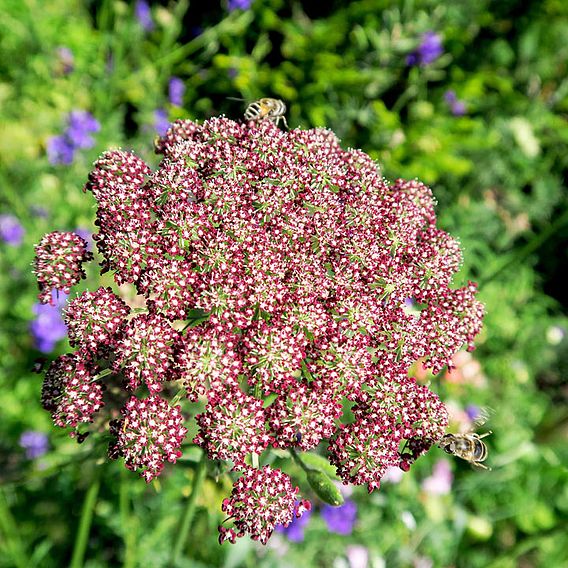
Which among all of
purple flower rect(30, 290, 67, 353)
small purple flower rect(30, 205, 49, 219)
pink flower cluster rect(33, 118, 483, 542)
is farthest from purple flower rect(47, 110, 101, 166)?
pink flower cluster rect(33, 118, 483, 542)

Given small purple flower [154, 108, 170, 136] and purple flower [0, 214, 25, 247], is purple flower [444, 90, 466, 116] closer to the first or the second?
small purple flower [154, 108, 170, 136]

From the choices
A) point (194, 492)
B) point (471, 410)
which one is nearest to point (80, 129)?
point (194, 492)

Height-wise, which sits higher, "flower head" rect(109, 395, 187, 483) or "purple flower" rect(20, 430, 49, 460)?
"flower head" rect(109, 395, 187, 483)

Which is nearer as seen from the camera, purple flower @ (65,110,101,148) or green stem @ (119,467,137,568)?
green stem @ (119,467,137,568)

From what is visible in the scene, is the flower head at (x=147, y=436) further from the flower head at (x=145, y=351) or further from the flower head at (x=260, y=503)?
the flower head at (x=260, y=503)

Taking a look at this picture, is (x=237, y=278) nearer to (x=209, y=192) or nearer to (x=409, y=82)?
(x=209, y=192)

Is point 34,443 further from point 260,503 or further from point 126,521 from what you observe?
point 260,503
